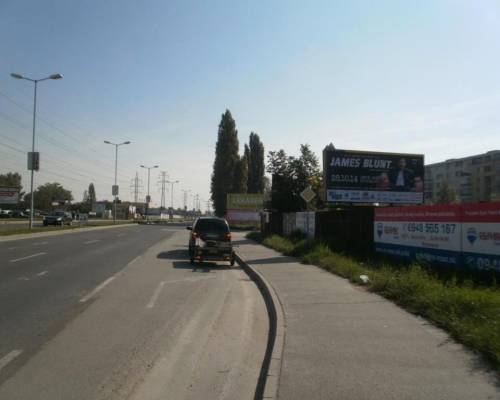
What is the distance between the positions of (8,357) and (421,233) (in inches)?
481

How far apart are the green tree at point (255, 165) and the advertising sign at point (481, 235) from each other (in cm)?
6800

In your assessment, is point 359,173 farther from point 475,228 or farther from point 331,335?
point 331,335

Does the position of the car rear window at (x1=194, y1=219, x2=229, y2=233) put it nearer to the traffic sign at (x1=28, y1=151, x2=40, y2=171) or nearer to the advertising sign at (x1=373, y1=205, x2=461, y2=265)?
the advertising sign at (x1=373, y1=205, x2=461, y2=265)

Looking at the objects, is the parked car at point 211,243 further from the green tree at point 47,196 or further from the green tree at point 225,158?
the green tree at point 47,196

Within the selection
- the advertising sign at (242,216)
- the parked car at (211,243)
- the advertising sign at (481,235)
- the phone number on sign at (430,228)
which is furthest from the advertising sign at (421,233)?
Answer: the advertising sign at (242,216)

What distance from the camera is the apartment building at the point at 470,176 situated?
9956 centimetres

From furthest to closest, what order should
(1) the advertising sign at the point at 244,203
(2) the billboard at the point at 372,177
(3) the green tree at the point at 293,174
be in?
(1) the advertising sign at the point at 244,203
(3) the green tree at the point at 293,174
(2) the billboard at the point at 372,177

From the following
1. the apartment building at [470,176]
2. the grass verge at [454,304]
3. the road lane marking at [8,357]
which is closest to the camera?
the road lane marking at [8,357]

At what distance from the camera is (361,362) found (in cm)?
526

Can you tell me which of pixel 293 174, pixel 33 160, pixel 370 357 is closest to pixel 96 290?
pixel 370 357

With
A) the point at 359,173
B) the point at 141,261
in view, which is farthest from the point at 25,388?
the point at 359,173

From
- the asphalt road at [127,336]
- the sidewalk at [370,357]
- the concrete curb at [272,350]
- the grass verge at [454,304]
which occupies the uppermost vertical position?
the grass verge at [454,304]

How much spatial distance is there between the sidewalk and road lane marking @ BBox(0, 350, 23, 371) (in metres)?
3.19

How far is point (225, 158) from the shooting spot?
75062mm
